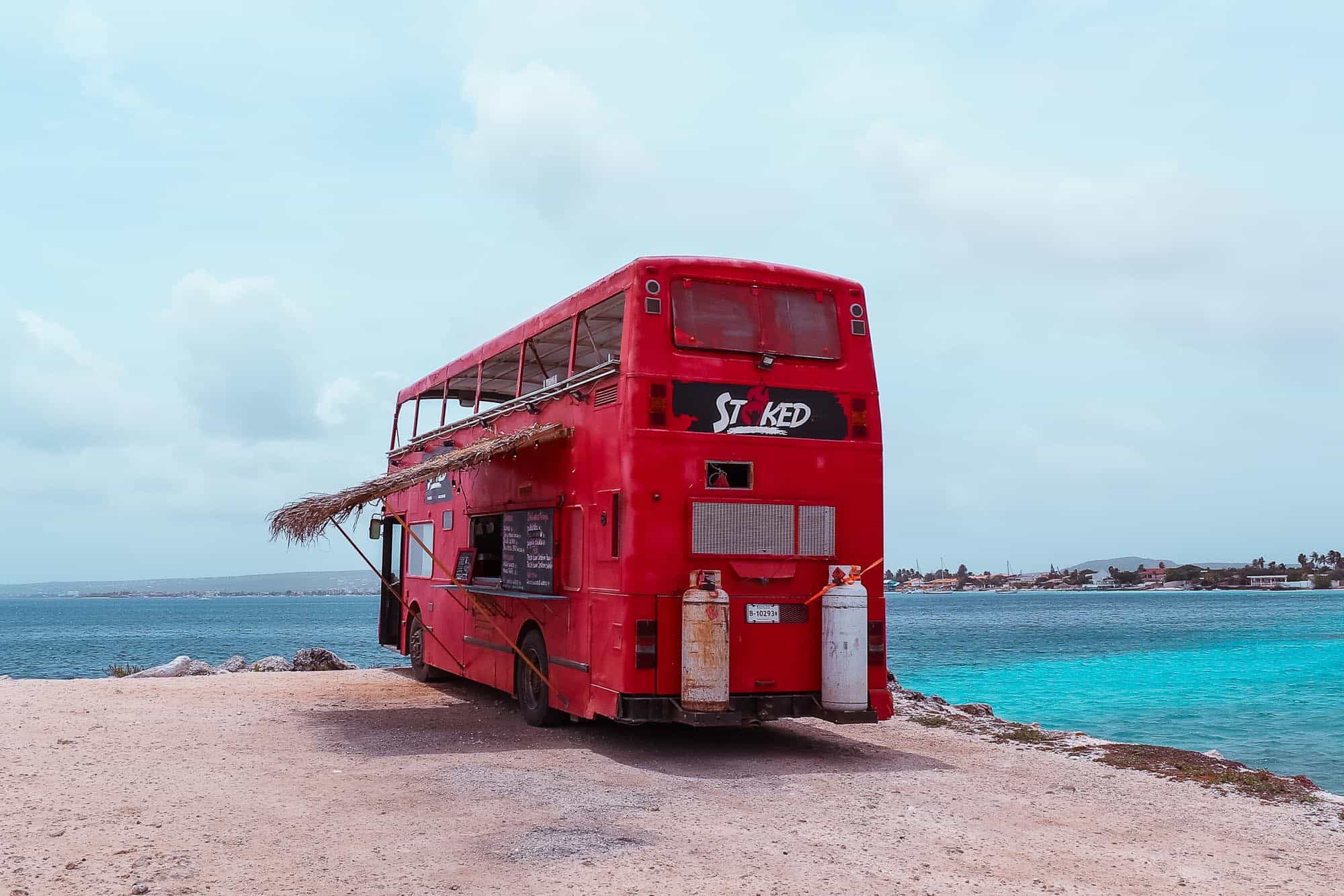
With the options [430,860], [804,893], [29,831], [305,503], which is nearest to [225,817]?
[29,831]

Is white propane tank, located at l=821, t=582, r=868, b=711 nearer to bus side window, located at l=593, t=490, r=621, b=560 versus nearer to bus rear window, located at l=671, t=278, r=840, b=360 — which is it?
bus side window, located at l=593, t=490, r=621, b=560

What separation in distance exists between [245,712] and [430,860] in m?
7.79

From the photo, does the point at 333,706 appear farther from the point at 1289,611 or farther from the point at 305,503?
the point at 1289,611

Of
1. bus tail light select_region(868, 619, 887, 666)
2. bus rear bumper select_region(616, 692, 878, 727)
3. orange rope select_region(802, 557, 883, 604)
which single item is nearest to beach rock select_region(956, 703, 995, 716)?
bus tail light select_region(868, 619, 887, 666)

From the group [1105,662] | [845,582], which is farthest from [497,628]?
[1105,662]

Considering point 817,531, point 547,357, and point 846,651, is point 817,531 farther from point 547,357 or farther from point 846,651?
point 547,357

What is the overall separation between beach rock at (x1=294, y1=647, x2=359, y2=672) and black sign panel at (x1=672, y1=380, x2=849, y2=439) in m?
12.7

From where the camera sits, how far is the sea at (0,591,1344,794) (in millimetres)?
24328

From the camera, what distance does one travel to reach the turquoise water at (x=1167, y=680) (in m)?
23.0

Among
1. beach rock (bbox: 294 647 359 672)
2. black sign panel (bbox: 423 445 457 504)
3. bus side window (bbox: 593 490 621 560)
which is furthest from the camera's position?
beach rock (bbox: 294 647 359 672)

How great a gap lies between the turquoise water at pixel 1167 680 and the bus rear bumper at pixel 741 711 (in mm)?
10594

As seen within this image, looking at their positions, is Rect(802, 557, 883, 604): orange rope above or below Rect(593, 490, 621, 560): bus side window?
below

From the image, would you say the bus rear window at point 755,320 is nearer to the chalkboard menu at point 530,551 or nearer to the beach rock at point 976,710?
the chalkboard menu at point 530,551

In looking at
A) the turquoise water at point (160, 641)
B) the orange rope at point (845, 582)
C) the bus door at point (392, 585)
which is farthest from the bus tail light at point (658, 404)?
the turquoise water at point (160, 641)
